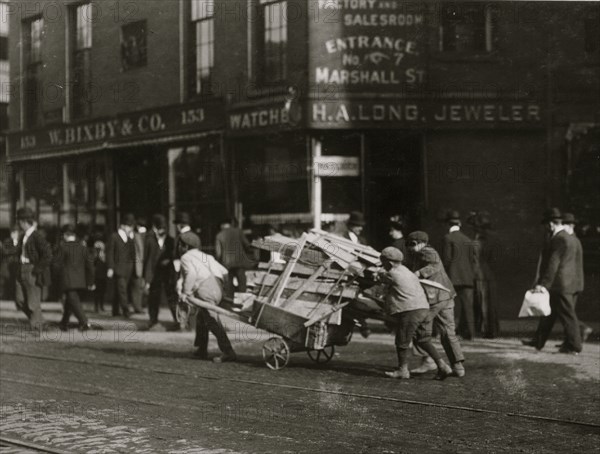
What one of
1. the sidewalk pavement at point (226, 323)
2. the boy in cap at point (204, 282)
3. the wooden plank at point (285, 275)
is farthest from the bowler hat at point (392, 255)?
the sidewalk pavement at point (226, 323)

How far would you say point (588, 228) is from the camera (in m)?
16.4

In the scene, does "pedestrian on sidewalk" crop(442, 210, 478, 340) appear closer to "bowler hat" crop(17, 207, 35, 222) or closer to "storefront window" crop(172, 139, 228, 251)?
"bowler hat" crop(17, 207, 35, 222)

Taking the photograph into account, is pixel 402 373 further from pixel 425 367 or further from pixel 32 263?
pixel 32 263

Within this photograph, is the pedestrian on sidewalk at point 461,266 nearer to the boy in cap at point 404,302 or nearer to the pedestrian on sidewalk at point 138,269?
the boy in cap at point 404,302

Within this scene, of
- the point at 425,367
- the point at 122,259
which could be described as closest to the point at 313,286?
the point at 425,367

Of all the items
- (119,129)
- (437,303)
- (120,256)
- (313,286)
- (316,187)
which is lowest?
(437,303)

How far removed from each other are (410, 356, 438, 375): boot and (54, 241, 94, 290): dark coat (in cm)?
645

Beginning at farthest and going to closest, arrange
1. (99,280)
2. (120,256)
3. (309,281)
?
(99,280)
(120,256)
(309,281)

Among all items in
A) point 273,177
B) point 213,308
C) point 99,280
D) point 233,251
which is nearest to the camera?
point 213,308

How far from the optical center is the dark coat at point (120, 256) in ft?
56.3

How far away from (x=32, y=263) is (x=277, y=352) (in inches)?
225

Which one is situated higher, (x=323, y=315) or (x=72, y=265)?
(x=72, y=265)

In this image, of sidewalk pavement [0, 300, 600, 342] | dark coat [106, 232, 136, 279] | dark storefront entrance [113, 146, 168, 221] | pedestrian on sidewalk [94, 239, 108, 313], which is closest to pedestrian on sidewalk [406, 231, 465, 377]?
sidewalk pavement [0, 300, 600, 342]

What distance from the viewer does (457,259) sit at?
1320cm
